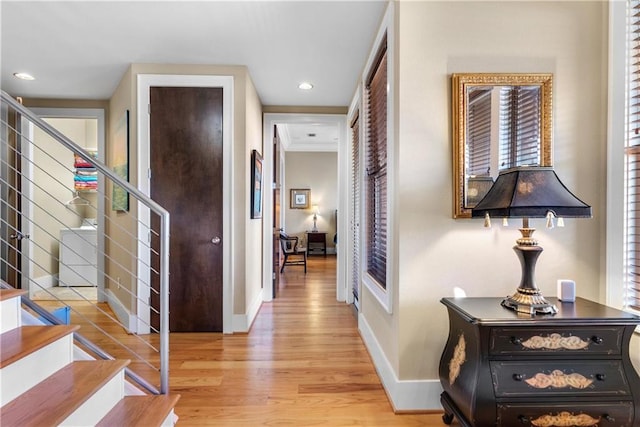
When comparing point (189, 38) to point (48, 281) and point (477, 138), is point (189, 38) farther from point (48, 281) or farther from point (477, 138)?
point (48, 281)

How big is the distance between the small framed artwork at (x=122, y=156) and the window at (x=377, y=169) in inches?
95.1

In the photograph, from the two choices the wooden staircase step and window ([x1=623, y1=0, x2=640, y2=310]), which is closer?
the wooden staircase step

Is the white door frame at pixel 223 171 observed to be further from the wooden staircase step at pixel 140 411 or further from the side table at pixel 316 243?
the side table at pixel 316 243

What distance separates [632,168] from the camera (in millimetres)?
1722

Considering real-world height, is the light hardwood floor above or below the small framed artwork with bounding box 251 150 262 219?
below

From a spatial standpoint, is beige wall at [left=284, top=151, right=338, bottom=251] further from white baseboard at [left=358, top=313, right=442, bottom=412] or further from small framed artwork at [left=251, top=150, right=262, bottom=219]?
white baseboard at [left=358, top=313, right=442, bottom=412]

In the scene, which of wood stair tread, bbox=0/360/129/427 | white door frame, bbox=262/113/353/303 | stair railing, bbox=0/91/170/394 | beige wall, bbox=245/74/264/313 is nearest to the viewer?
wood stair tread, bbox=0/360/129/427

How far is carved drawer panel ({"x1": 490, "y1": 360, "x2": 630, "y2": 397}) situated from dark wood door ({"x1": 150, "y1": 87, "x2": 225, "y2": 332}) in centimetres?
238

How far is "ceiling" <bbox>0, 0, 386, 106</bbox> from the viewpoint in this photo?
85.2 inches

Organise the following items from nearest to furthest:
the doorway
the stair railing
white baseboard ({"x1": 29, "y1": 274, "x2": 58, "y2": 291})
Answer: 1. the stair railing
2. the doorway
3. white baseboard ({"x1": 29, "y1": 274, "x2": 58, "y2": 291})

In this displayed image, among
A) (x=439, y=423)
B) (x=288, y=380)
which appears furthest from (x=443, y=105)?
(x=288, y=380)

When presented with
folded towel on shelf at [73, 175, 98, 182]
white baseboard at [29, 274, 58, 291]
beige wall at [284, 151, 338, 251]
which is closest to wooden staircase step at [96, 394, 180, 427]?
white baseboard at [29, 274, 58, 291]

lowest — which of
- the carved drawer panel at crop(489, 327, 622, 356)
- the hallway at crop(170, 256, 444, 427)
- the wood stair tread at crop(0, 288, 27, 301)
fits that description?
the hallway at crop(170, 256, 444, 427)

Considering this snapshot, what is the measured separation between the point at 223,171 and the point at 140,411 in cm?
201
